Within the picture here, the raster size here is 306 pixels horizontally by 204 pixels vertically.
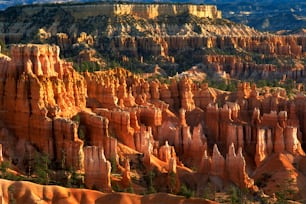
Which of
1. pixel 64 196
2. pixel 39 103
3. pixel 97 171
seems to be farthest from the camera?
pixel 39 103

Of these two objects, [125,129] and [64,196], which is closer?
[64,196]

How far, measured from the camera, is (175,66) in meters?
130

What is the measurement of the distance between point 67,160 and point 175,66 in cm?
7939

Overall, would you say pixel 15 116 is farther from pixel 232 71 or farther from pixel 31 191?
pixel 232 71

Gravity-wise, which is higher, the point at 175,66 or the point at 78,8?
the point at 78,8

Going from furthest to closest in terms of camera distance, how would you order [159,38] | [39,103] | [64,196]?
1. [159,38]
2. [39,103]
3. [64,196]

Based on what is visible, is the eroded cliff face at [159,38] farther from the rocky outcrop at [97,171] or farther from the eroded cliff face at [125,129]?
the rocky outcrop at [97,171]

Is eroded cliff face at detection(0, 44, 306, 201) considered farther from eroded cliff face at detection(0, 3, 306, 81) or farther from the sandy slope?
eroded cliff face at detection(0, 3, 306, 81)

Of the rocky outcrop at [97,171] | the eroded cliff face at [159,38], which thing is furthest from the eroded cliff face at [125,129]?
the eroded cliff face at [159,38]

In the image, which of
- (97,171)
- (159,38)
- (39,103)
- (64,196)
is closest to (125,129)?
(39,103)

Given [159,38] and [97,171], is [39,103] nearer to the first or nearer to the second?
[97,171]

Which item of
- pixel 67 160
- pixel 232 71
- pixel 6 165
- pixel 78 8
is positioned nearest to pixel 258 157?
pixel 67 160

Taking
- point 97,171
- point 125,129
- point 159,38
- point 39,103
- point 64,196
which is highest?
point 39,103

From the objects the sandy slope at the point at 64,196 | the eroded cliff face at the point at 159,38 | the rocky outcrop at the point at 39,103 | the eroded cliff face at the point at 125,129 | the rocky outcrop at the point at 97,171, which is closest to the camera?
the sandy slope at the point at 64,196
